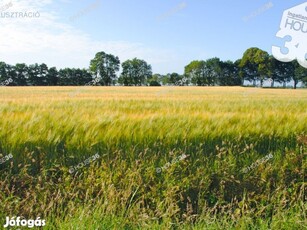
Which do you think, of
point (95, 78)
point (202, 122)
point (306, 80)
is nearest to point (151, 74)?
point (95, 78)

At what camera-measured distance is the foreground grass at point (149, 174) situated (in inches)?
121

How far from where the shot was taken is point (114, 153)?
12.3 ft

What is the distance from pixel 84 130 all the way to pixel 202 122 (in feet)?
6.14

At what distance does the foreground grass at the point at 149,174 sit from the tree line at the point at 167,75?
249 feet

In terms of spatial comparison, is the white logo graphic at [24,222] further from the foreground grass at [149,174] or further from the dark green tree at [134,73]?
the dark green tree at [134,73]

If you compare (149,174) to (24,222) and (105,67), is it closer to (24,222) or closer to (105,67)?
(24,222)

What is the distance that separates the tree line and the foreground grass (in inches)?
2990

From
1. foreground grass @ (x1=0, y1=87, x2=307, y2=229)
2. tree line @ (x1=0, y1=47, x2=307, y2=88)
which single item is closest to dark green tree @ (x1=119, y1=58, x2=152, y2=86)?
tree line @ (x1=0, y1=47, x2=307, y2=88)

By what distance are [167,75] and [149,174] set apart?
87.4 m

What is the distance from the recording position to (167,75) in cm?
8975

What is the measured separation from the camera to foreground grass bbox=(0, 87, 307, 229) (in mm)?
3064

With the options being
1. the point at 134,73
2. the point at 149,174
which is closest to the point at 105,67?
the point at 134,73

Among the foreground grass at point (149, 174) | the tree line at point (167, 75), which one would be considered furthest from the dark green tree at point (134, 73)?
the foreground grass at point (149, 174)

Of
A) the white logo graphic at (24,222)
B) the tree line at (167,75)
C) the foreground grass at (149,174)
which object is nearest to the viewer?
the white logo graphic at (24,222)
